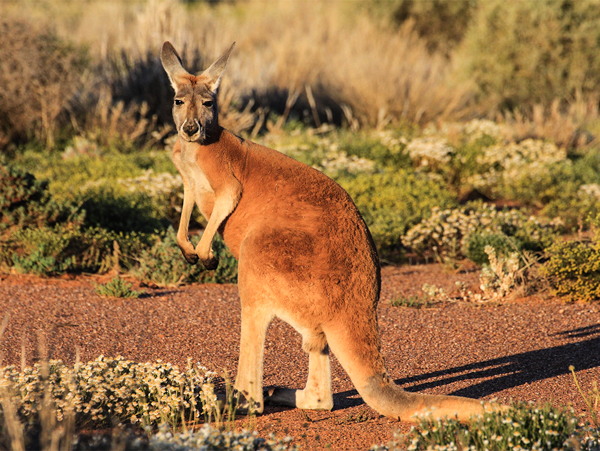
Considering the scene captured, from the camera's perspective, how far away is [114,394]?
398cm

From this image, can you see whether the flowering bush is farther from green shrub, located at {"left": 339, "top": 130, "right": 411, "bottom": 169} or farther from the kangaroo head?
the kangaroo head

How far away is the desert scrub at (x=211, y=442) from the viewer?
2861 mm

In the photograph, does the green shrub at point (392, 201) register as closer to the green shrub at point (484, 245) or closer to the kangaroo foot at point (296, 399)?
the green shrub at point (484, 245)

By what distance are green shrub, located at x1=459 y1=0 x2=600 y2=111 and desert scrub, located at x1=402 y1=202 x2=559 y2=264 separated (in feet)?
27.3

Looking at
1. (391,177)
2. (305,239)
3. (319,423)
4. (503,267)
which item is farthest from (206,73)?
(391,177)

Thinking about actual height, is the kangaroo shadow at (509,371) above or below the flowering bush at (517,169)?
above

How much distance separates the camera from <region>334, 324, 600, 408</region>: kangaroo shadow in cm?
450

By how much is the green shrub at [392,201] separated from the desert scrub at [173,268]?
178cm

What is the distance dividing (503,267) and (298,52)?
1055 centimetres

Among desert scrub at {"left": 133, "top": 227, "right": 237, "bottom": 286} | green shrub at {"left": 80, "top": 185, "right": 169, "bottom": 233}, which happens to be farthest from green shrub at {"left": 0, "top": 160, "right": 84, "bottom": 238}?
desert scrub at {"left": 133, "top": 227, "right": 237, "bottom": 286}

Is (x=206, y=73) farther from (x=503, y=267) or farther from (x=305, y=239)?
(x=503, y=267)

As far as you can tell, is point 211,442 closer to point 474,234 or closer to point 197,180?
point 197,180

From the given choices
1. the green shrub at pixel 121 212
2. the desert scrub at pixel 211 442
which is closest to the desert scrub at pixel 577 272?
the desert scrub at pixel 211 442

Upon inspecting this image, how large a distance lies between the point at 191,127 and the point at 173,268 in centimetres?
334
